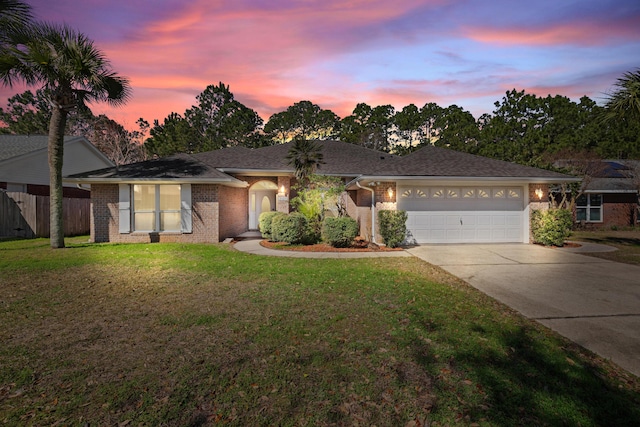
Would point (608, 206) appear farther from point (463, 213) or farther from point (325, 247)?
point (325, 247)

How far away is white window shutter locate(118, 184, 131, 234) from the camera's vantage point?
40.3 ft

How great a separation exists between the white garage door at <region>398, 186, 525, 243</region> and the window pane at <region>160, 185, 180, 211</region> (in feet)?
29.9

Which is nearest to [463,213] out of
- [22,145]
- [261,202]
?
[261,202]

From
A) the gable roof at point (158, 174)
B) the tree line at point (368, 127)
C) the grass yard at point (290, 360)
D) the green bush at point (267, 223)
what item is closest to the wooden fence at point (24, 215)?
the gable roof at point (158, 174)

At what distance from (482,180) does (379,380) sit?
10.6 m

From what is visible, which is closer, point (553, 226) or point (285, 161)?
point (553, 226)

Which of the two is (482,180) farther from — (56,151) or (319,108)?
(319,108)

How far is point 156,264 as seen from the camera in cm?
834

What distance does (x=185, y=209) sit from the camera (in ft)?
40.7

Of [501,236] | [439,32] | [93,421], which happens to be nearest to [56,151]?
[93,421]

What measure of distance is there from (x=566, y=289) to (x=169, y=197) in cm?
1323

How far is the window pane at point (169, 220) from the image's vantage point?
41.7 feet

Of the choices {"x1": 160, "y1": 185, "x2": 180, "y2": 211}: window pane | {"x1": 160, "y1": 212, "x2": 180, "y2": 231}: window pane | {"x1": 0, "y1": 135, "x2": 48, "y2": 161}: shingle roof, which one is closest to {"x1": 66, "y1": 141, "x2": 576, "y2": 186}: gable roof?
{"x1": 160, "y1": 185, "x2": 180, "y2": 211}: window pane

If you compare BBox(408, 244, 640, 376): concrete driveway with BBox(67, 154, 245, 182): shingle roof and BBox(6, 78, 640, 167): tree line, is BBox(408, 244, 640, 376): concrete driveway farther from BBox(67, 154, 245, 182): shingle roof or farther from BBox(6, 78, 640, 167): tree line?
BBox(6, 78, 640, 167): tree line
